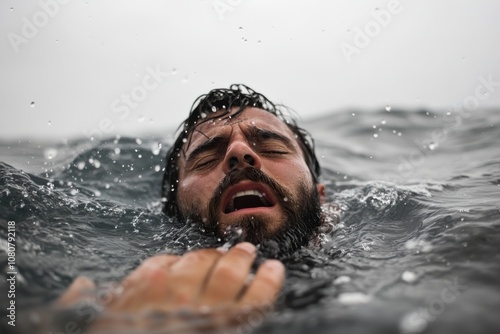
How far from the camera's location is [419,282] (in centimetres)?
270

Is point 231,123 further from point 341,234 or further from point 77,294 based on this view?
point 77,294

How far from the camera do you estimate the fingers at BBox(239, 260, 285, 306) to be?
225 centimetres

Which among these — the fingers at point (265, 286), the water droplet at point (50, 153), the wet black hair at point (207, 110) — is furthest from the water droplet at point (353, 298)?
the water droplet at point (50, 153)

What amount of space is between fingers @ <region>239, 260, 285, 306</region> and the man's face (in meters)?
0.97

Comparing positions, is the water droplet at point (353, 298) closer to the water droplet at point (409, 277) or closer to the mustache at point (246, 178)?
the water droplet at point (409, 277)

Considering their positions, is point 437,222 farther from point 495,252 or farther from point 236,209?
point 236,209

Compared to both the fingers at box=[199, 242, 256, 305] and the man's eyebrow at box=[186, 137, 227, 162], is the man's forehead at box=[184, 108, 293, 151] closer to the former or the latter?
the man's eyebrow at box=[186, 137, 227, 162]

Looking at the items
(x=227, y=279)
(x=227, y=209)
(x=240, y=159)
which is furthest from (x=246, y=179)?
(x=227, y=279)

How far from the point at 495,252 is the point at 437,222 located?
3.15 ft

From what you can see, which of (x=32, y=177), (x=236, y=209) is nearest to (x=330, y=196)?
(x=236, y=209)

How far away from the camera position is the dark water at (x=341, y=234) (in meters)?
2.29

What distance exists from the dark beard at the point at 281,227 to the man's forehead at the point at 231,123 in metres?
0.70

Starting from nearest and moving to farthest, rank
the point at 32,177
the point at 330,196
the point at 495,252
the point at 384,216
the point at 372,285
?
1. the point at 372,285
2. the point at 495,252
3. the point at 384,216
4. the point at 32,177
5. the point at 330,196

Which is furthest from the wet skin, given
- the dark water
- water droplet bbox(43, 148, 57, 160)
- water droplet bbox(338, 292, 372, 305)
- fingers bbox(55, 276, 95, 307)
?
water droplet bbox(43, 148, 57, 160)
